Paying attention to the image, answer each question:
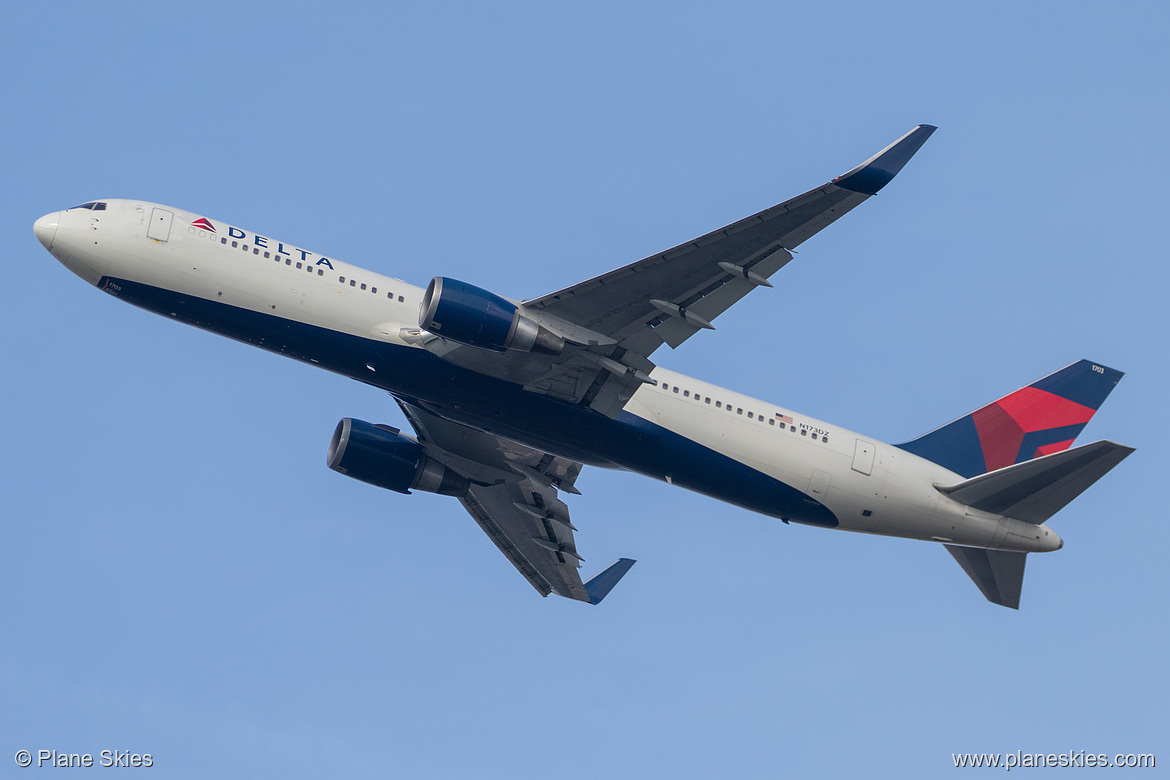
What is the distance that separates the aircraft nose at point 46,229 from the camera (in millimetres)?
32250

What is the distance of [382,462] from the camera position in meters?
39.2

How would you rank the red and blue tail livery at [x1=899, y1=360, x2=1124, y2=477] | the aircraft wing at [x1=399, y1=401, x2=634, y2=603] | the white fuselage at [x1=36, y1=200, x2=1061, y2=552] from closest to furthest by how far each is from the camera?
1. the white fuselage at [x1=36, y1=200, x2=1061, y2=552]
2. the red and blue tail livery at [x1=899, y1=360, x2=1124, y2=477]
3. the aircraft wing at [x1=399, y1=401, x2=634, y2=603]

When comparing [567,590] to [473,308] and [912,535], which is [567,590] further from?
[473,308]

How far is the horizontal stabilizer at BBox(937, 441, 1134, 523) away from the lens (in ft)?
A: 110

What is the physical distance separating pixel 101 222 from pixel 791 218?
771 inches

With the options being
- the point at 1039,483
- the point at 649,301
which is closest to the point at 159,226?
the point at 649,301

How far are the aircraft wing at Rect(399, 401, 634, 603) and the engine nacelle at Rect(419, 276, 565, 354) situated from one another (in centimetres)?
831

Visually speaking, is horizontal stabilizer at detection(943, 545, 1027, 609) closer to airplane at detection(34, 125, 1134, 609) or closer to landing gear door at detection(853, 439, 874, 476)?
airplane at detection(34, 125, 1134, 609)

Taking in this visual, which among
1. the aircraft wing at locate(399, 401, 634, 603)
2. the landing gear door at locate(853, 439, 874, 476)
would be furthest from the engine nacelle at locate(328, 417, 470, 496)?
the landing gear door at locate(853, 439, 874, 476)

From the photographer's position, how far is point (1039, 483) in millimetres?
35031

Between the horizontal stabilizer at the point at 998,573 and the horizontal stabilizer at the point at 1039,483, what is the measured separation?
2.30 meters

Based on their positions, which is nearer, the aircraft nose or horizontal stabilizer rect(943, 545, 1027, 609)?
the aircraft nose

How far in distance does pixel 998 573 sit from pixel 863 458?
6.95 meters

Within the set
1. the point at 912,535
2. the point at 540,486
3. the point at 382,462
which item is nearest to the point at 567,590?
the point at 540,486
